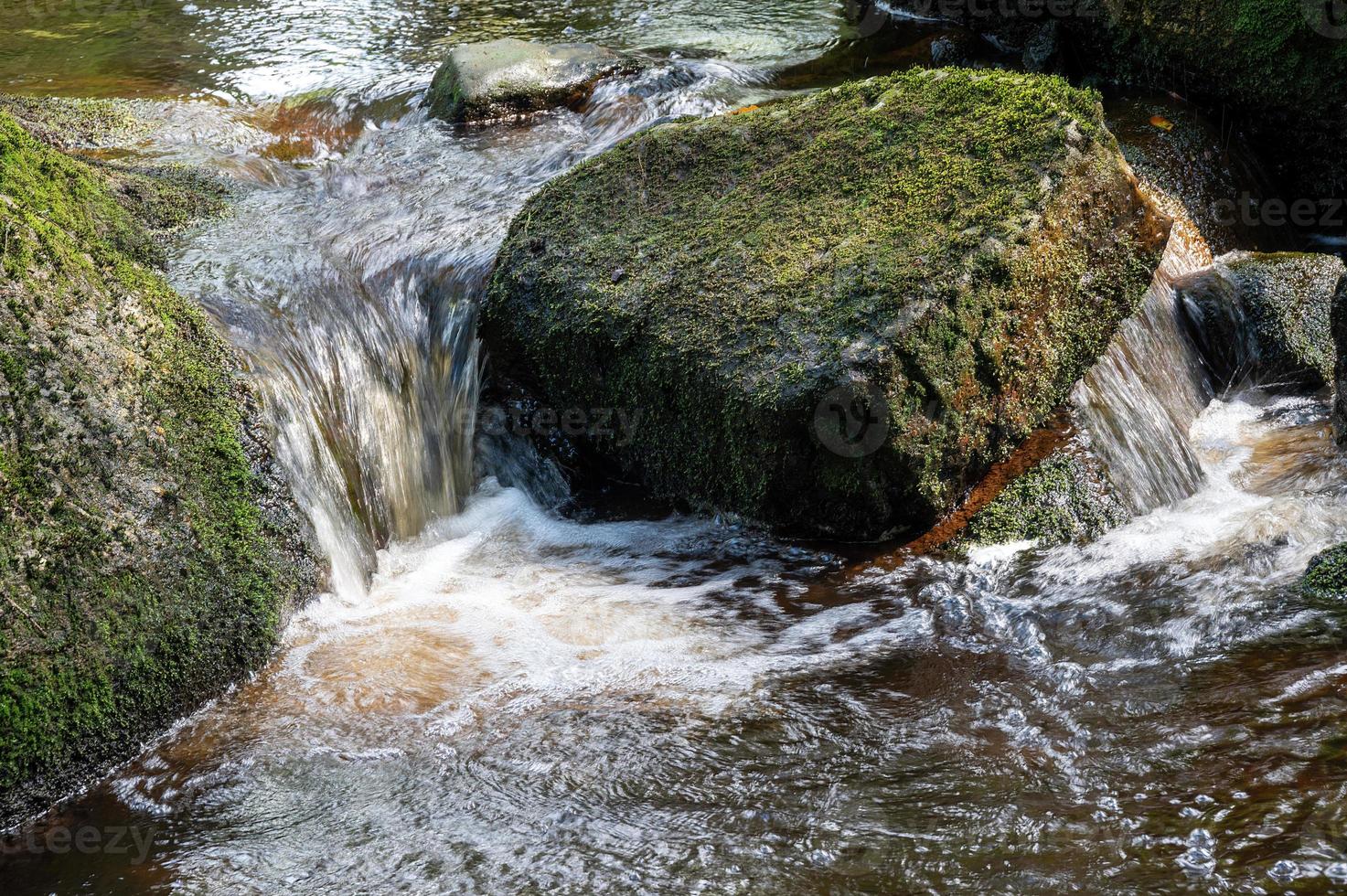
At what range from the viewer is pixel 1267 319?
18.1 ft

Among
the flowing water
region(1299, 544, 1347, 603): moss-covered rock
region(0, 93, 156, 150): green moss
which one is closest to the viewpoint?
the flowing water

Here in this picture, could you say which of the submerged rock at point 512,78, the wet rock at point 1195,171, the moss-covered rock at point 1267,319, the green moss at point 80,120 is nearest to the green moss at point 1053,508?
the moss-covered rock at point 1267,319

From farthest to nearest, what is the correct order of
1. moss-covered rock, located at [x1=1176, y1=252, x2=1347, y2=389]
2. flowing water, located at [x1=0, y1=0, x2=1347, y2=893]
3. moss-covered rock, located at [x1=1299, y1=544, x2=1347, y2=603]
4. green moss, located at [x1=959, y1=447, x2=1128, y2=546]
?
moss-covered rock, located at [x1=1176, y1=252, x2=1347, y2=389]
green moss, located at [x1=959, y1=447, x2=1128, y2=546]
moss-covered rock, located at [x1=1299, y1=544, x2=1347, y2=603]
flowing water, located at [x1=0, y1=0, x2=1347, y2=893]

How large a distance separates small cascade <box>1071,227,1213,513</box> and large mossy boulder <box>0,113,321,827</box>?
11.0 feet

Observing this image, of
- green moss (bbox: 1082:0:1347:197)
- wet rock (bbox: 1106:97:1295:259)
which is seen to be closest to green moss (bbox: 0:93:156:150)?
wet rock (bbox: 1106:97:1295:259)

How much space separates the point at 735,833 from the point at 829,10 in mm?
8999

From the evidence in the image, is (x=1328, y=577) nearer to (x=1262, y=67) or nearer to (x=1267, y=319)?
(x=1267, y=319)

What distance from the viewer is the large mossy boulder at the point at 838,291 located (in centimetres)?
375

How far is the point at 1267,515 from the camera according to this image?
164 inches

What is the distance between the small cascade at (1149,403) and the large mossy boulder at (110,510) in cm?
334

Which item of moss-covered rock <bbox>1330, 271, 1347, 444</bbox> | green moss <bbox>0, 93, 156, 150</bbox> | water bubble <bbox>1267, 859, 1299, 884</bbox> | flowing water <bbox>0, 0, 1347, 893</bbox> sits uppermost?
green moss <bbox>0, 93, 156, 150</bbox>

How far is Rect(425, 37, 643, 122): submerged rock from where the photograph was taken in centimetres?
773

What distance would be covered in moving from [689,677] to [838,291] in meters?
1.50

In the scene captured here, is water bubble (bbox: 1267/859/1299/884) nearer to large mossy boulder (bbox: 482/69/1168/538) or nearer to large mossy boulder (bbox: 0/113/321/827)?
large mossy boulder (bbox: 482/69/1168/538)
